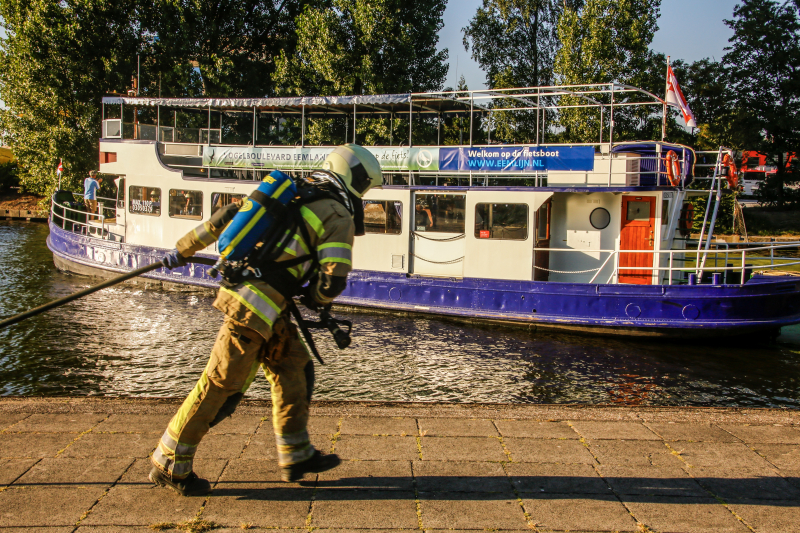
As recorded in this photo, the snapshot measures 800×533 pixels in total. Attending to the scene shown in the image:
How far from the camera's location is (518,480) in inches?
170

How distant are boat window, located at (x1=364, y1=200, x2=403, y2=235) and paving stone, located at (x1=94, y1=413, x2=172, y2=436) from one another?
32.5ft

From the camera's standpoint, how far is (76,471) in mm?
4281

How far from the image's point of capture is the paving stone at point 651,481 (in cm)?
421

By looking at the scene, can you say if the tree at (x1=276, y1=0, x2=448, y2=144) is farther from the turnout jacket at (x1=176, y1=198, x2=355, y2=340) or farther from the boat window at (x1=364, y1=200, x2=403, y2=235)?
the turnout jacket at (x1=176, y1=198, x2=355, y2=340)

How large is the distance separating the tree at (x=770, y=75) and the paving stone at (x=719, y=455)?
1411 inches

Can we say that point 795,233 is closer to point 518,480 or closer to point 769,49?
point 769,49

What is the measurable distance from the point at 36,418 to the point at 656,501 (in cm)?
488

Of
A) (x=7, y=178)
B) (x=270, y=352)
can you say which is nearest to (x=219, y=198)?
(x=270, y=352)

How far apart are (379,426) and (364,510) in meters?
1.43

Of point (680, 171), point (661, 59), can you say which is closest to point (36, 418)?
point (680, 171)

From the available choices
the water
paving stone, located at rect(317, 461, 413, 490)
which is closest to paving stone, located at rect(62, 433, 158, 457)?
paving stone, located at rect(317, 461, 413, 490)

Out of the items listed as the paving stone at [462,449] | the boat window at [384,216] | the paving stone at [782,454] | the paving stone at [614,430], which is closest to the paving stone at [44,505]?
the paving stone at [462,449]

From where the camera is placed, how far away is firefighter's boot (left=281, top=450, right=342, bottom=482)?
408 centimetres

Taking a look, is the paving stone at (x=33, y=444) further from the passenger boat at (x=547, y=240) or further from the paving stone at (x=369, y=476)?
the passenger boat at (x=547, y=240)
